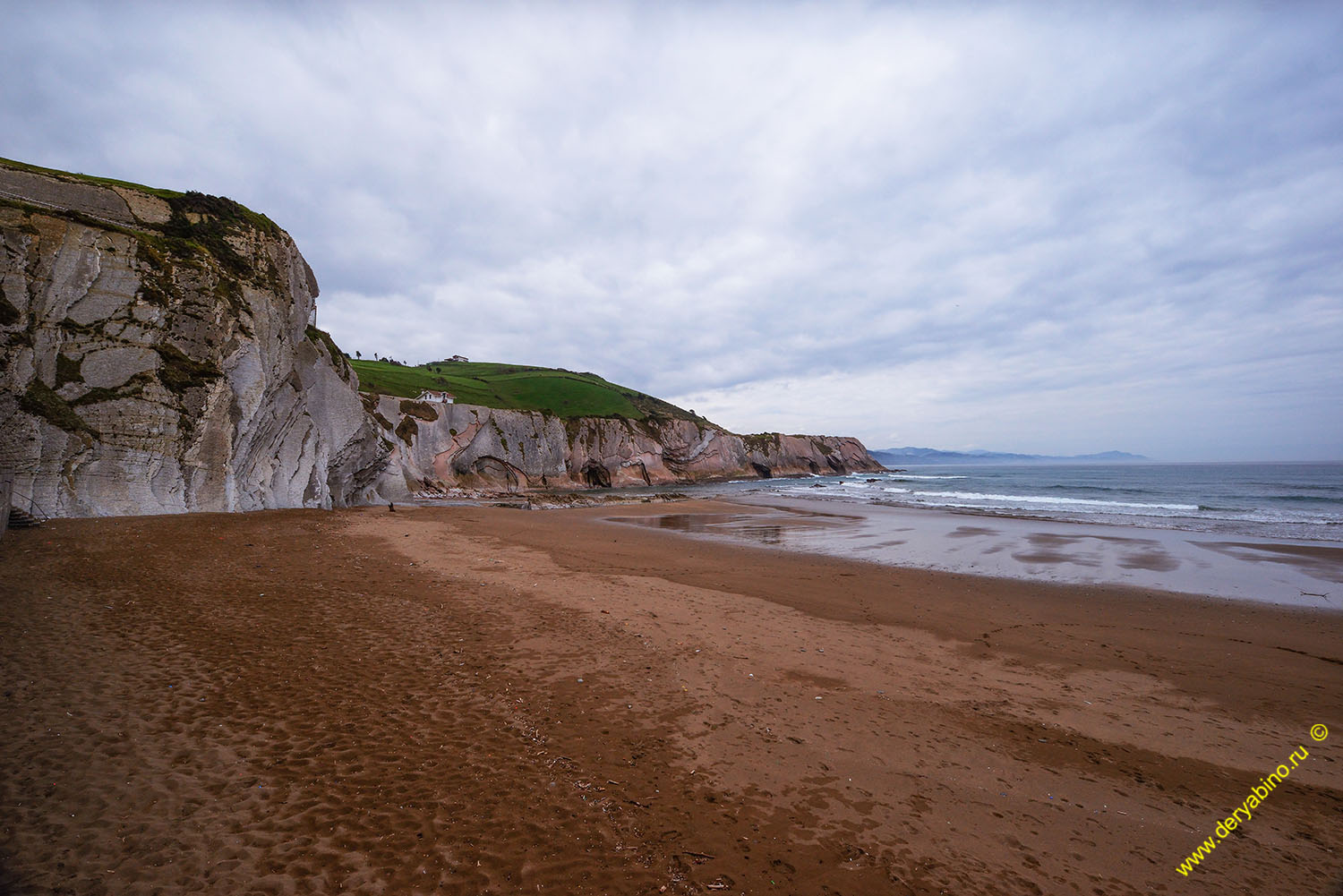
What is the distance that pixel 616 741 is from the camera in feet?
16.9

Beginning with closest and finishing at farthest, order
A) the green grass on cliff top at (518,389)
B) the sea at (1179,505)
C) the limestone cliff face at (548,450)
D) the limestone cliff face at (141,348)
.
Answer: the limestone cliff face at (141,348)
the sea at (1179,505)
the limestone cliff face at (548,450)
the green grass on cliff top at (518,389)

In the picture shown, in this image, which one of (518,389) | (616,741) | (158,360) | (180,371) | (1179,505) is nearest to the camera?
(616,741)

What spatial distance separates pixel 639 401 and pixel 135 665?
372 ft

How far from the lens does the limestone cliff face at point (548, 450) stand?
1877 inches

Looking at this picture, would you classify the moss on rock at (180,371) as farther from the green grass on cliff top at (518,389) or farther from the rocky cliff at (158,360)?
the green grass on cliff top at (518,389)

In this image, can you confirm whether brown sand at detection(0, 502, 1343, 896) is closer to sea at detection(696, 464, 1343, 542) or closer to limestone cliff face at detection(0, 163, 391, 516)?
limestone cliff face at detection(0, 163, 391, 516)

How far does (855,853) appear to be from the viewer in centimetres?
383

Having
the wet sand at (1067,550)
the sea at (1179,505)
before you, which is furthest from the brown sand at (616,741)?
the sea at (1179,505)

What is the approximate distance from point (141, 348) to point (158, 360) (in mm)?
498

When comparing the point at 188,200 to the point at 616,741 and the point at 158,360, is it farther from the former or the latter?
Result: the point at 616,741

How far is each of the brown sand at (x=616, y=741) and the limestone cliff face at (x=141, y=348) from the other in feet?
19.4

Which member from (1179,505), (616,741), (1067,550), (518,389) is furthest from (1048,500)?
(518,389)

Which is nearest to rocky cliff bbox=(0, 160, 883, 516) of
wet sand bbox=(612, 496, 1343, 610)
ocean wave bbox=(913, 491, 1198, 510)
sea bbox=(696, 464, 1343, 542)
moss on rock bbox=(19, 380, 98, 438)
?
moss on rock bbox=(19, 380, 98, 438)

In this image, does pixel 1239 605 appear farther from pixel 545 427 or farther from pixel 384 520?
pixel 545 427
